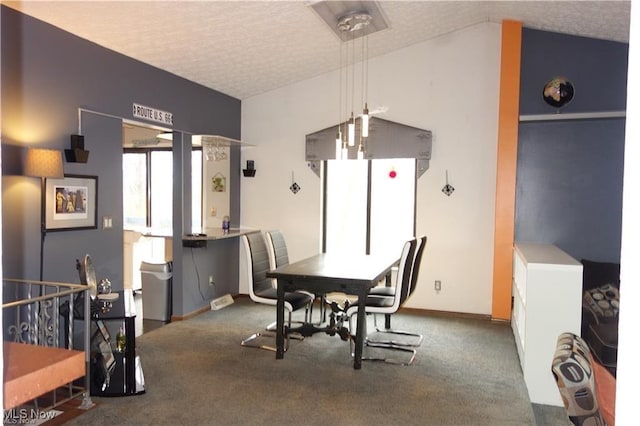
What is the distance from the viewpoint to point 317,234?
5938 mm

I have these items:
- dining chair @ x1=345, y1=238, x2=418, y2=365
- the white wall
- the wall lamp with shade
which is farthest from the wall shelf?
the wall lamp with shade

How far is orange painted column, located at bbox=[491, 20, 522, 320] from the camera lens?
485 centimetres

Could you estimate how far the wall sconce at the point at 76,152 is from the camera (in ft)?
12.1

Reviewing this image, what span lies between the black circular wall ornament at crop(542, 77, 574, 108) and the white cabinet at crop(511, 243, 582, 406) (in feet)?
6.86

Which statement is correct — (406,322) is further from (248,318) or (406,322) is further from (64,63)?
(64,63)

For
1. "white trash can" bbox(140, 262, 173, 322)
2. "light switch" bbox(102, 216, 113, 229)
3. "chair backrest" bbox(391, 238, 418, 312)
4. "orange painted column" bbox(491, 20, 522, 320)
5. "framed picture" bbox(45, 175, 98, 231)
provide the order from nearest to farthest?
"framed picture" bbox(45, 175, 98, 231), "chair backrest" bbox(391, 238, 418, 312), "light switch" bbox(102, 216, 113, 229), "orange painted column" bbox(491, 20, 522, 320), "white trash can" bbox(140, 262, 173, 322)

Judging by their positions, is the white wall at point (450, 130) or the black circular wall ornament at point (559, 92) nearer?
the black circular wall ornament at point (559, 92)

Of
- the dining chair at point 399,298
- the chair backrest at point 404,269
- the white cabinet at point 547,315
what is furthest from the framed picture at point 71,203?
the white cabinet at point 547,315

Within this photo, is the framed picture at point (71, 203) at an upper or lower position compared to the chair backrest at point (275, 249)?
upper

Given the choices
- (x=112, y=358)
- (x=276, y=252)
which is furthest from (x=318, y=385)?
(x=276, y=252)

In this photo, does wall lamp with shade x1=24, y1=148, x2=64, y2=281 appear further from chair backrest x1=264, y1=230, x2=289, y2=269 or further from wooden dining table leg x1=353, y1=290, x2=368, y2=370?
wooden dining table leg x1=353, y1=290, x2=368, y2=370

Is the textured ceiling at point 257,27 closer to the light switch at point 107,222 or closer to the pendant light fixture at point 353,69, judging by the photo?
the pendant light fixture at point 353,69

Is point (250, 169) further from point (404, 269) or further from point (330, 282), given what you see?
point (404, 269)

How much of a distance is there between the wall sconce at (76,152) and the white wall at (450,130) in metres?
2.82
